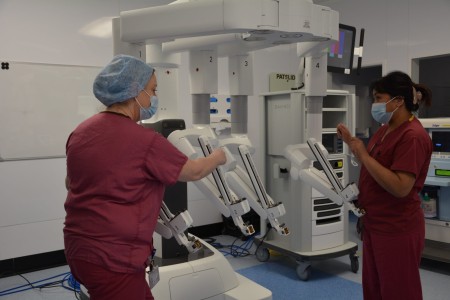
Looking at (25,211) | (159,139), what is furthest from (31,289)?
(159,139)

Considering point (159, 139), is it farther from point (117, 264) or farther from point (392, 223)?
point (392, 223)

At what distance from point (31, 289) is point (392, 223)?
8.99 feet

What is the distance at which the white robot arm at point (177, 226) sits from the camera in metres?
1.77

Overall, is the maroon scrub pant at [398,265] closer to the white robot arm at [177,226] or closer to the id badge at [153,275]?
the white robot arm at [177,226]

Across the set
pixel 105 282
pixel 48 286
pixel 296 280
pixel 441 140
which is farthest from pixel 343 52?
pixel 48 286

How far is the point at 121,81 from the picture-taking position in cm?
148

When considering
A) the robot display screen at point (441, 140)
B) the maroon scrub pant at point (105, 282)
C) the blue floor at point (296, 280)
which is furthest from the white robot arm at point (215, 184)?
the robot display screen at point (441, 140)

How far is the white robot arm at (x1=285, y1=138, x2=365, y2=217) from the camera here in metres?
1.85

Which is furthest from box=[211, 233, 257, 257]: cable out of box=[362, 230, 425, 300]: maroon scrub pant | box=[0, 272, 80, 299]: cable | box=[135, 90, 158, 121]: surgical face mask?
box=[135, 90, 158, 121]: surgical face mask

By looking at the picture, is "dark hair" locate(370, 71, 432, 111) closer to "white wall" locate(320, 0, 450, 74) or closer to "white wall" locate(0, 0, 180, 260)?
"white wall" locate(320, 0, 450, 74)

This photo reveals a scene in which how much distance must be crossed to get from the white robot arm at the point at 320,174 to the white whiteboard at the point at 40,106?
223cm

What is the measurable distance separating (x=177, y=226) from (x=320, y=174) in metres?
0.70

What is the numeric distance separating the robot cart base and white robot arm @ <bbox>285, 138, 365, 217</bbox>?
4.97 ft

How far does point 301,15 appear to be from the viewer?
1591 mm
